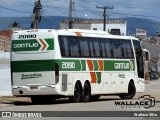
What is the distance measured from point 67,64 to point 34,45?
1841 mm

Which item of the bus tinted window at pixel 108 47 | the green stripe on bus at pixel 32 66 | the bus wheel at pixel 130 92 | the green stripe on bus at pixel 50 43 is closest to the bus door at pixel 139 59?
the bus wheel at pixel 130 92

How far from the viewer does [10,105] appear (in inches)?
1039

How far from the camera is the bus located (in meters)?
26.6

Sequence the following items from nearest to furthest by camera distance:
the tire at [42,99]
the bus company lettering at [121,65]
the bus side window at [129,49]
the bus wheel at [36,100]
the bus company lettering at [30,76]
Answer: the bus company lettering at [30,76], the tire at [42,99], the bus wheel at [36,100], the bus company lettering at [121,65], the bus side window at [129,49]

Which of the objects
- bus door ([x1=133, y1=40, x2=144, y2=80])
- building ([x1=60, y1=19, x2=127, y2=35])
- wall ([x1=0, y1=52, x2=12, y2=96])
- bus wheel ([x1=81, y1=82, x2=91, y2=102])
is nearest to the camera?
bus wheel ([x1=81, y1=82, x2=91, y2=102])

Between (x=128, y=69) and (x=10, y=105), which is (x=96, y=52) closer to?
(x=128, y=69)

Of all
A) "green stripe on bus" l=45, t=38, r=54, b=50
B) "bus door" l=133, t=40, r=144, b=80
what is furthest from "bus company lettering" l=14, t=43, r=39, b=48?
"bus door" l=133, t=40, r=144, b=80

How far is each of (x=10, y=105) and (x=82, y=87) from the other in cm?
399

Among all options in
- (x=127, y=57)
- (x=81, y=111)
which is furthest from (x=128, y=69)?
(x=81, y=111)

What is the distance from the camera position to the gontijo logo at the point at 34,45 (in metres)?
26.6

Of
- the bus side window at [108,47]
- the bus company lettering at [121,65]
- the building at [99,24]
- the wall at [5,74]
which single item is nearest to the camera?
the bus side window at [108,47]

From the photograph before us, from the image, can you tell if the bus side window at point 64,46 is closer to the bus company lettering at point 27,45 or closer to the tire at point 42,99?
the bus company lettering at point 27,45

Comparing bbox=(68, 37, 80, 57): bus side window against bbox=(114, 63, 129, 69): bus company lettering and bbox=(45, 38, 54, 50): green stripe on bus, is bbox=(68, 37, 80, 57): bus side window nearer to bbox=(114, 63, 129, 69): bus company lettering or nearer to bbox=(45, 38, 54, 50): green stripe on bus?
→ bbox=(45, 38, 54, 50): green stripe on bus

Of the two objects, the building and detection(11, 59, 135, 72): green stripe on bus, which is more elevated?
the building
